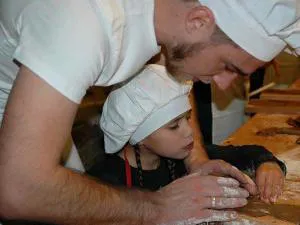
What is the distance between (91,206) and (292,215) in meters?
0.51

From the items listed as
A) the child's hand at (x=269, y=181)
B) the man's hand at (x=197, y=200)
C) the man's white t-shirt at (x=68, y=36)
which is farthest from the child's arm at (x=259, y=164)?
the man's white t-shirt at (x=68, y=36)

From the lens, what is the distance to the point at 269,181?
1.32 meters

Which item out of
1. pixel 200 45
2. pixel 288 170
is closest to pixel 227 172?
pixel 288 170

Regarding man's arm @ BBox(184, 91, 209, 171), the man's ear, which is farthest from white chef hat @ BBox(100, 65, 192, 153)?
the man's ear

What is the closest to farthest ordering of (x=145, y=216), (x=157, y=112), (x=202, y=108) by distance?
(x=145, y=216) → (x=157, y=112) → (x=202, y=108)

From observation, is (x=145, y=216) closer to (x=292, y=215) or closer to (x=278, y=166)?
(x=292, y=215)

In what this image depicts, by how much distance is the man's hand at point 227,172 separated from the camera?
50.6 inches

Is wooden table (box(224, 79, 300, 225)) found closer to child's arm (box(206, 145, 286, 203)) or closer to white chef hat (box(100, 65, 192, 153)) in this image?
child's arm (box(206, 145, 286, 203))

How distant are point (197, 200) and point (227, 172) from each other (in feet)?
0.76

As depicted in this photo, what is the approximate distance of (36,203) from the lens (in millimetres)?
900

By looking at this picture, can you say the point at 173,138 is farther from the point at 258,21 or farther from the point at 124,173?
the point at 258,21

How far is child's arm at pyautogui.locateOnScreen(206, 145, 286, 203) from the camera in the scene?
1291 millimetres

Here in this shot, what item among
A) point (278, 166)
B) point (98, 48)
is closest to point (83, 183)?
point (98, 48)

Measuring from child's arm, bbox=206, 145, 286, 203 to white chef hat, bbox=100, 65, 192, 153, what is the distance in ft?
0.72
